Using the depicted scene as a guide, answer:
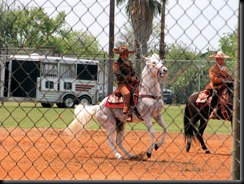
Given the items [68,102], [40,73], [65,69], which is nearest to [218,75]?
[65,69]

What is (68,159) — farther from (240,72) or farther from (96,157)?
(240,72)

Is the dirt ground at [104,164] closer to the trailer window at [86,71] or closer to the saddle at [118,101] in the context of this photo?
the saddle at [118,101]

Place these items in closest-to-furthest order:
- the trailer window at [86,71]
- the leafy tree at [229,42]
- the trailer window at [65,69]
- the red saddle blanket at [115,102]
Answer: the leafy tree at [229,42] < the trailer window at [86,71] < the trailer window at [65,69] < the red saddle blanket at [115,102]

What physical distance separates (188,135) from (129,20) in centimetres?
906

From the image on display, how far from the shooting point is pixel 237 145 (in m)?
4.43

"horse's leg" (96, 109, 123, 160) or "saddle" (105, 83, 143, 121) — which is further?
"horse's leg" (96, 109, 123, 160)

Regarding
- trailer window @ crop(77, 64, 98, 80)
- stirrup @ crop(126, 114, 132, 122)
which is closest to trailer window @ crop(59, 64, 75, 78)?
trailer window @ crop(77, 64, 98, 80)

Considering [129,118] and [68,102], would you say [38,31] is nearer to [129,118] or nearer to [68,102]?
[129,118]

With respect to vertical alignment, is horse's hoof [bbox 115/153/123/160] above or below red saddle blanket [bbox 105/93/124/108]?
below

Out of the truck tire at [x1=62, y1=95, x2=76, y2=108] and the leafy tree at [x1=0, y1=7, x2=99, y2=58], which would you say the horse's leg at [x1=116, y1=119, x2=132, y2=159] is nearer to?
the truck tire at [x1=62, y1=95, x2=76, y2=108]

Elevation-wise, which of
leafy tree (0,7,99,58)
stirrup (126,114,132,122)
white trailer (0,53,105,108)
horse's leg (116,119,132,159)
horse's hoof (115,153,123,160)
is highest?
leafy tree (0,7,99,58)

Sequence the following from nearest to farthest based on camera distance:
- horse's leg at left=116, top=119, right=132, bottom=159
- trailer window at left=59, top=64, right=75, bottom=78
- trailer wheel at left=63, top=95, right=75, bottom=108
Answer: trailer window at left=59, top=64, right=75, bottom=78 → horse's leg at left=116, top=119, right=132, bottom=159 → trailer wheel at left=63, top=95, right=75, bottom=108

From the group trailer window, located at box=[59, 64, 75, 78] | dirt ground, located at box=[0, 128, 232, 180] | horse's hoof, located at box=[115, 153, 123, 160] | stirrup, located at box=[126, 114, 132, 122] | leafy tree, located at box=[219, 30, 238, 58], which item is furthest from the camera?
stirrup, located at box=[126, 114, 132, 122]

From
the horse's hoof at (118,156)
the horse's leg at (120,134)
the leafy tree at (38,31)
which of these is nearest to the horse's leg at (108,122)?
the horse's hoof at (118,156)
